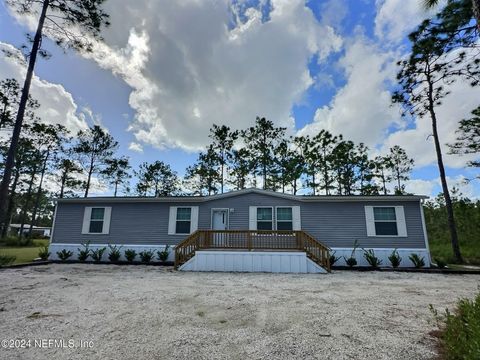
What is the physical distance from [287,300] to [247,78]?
12.7 m

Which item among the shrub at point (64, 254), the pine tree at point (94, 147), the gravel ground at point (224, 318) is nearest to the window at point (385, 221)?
the gravel ground at point (224, 318)

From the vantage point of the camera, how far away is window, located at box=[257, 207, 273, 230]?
10789 millimetres

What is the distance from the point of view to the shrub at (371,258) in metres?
9.40

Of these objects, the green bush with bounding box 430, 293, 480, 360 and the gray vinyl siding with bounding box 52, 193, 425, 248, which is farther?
the gray vinyl siding with bounding box 52, 193, 425, 248

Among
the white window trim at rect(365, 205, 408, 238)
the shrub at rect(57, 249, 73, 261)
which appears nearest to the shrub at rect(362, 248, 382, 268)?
the white window trim at rect(365, 205, 408, 238)

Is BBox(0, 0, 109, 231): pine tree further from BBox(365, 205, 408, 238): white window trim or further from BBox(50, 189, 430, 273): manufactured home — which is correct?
BBox(365, 205, 408, 238): white window trim

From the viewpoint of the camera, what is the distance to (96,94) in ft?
43.7

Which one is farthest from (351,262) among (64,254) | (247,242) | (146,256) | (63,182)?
(63,182)

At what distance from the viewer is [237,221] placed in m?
11.0

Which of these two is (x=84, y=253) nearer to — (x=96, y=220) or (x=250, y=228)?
(x=96, y=220)

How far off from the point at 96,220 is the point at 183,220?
14.5ft

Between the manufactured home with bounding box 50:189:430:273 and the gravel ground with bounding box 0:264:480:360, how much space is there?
92.1 inches

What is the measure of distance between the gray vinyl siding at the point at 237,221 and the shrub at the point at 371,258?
0.29 meters

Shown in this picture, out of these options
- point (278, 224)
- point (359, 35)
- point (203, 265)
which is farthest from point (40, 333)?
point (359, 35)
